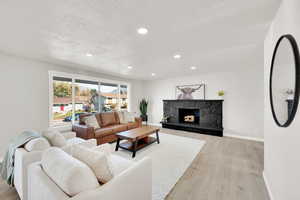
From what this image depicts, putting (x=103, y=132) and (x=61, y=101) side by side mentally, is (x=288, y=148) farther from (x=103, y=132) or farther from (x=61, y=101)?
(x=61, y=101)

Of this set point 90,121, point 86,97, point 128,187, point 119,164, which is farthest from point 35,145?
point 86,97

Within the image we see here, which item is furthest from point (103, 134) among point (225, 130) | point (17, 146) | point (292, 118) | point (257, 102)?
point (257, 102)

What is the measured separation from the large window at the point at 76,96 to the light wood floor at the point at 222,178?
7.28 ft

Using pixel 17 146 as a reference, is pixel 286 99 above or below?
above

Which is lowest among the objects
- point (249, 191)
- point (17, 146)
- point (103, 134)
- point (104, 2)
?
point (249, 191)

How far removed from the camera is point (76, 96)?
4250 mm

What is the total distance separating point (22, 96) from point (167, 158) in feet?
12.5

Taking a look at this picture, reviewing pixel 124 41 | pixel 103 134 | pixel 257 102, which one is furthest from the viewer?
pixel 257 102

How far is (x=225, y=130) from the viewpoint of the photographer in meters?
4.59

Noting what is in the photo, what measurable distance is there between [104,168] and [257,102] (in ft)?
16.1

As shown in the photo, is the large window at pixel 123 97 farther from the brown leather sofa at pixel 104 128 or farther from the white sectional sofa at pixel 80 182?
the white sectional sofa at pixel 80 182

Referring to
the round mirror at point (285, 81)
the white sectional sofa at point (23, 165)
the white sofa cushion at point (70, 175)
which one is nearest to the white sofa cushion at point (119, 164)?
the white sofa cushion at point (70, 175)

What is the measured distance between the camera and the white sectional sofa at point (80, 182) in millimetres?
883

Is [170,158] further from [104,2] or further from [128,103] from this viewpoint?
[128,103]
